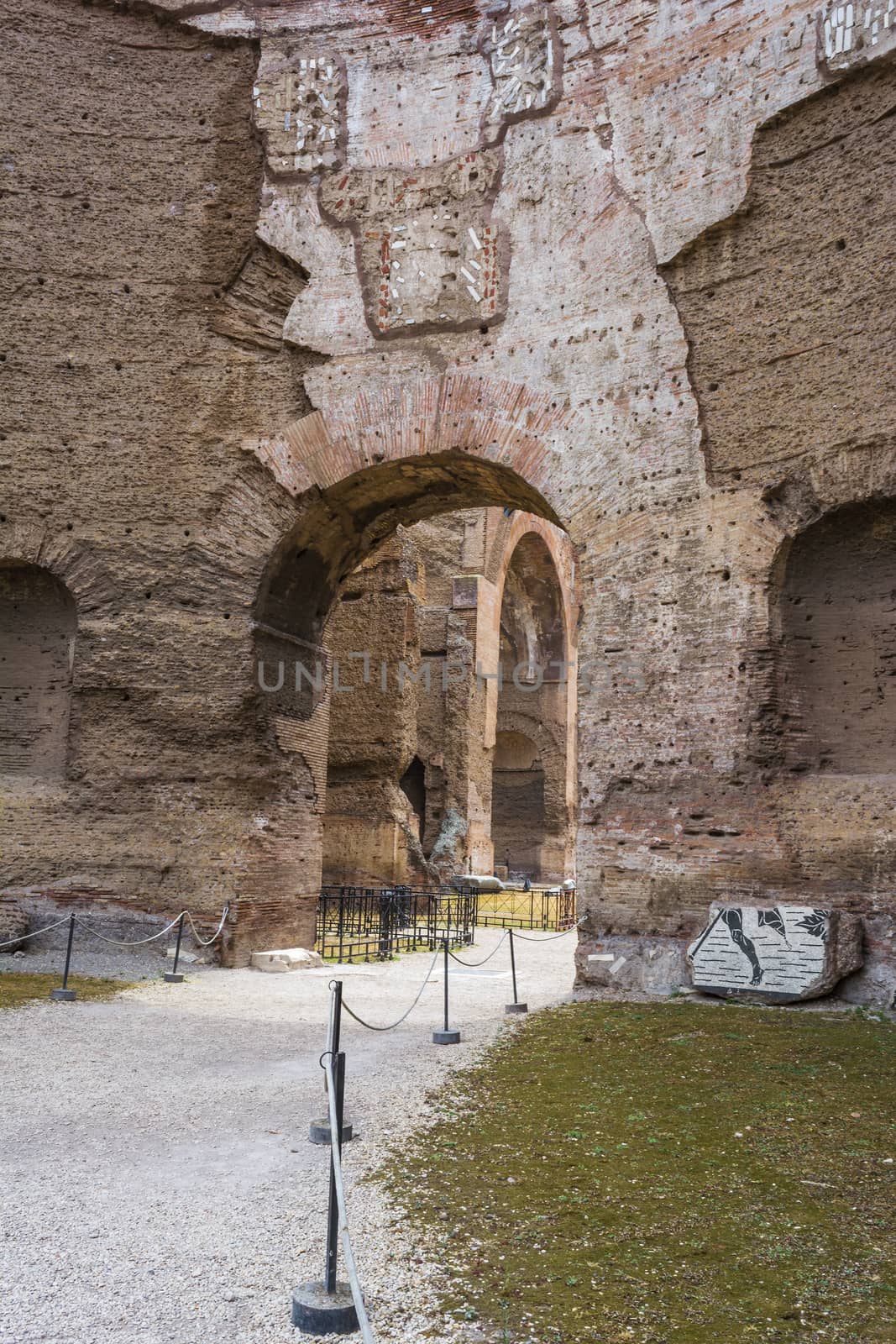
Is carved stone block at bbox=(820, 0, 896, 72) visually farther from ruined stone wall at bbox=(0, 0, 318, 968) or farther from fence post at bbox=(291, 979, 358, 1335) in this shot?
fence post at bbox=(291, 979, 358, 1335)

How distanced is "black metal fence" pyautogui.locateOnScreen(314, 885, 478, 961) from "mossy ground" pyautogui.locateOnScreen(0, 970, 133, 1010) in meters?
2.64

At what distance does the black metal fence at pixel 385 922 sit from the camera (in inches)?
453

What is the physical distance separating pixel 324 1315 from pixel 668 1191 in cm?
142

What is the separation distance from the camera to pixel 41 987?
8.42 m

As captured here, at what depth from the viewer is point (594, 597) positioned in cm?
900

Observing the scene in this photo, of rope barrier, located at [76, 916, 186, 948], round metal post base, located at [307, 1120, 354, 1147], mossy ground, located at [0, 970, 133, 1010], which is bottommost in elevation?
round metal post base, located at [307, 1120, 354, 1147]

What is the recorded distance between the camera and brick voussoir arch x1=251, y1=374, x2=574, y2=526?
9.41 meters

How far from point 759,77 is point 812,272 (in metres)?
1.74

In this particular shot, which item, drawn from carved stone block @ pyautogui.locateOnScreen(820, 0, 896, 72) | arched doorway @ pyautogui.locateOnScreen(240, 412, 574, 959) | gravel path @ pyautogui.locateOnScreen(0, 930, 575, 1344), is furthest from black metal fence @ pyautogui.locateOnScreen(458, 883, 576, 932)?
carved stone block @ pyautogui.locateOnScreen(820, 0, 896, 72)

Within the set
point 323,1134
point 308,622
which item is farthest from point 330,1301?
point 308,622

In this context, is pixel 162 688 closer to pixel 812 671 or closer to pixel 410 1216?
pixel 812 671

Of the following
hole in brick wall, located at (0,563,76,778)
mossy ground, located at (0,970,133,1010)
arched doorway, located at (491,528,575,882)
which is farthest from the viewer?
arched doorway, located at (491,528,575,882)

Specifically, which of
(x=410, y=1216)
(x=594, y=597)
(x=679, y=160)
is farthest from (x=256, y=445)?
(x=410, y=1216)

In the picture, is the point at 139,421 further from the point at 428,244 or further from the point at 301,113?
the point at 301,113
